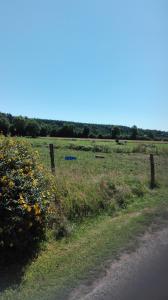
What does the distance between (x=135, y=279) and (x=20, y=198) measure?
2097mm

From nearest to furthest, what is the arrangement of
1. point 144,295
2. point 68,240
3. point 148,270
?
point 144,295 < point 148,270 < point 68,240

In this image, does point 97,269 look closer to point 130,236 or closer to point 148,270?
point 148,270

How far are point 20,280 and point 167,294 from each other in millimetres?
2023

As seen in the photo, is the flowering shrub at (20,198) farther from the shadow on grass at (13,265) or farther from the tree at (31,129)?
the tree at (31,129)

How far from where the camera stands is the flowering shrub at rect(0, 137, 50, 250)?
4.87 m

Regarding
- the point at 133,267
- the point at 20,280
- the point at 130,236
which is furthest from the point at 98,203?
the point at 20,280

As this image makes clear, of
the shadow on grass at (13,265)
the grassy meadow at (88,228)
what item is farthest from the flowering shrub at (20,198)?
the grassy meadow at (88,228)

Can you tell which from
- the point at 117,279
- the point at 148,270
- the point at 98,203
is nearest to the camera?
the point at 117,279

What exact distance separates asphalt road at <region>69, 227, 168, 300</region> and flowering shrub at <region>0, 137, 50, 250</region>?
1364 millimetres

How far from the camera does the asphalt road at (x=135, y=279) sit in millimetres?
4008

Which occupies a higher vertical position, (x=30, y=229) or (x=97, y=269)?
(x=30, y=229)

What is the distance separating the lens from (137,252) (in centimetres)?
544

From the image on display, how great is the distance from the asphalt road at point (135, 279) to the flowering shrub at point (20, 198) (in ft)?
4.48

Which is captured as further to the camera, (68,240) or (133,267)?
(68,240)
